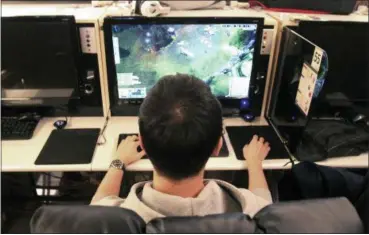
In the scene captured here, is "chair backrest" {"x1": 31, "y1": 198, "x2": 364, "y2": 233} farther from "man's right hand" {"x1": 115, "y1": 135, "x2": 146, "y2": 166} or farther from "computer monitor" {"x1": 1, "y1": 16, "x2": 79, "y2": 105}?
"computer monitor" {"x1": 1, "y1": 16, "x2": 79, "y2": 105}

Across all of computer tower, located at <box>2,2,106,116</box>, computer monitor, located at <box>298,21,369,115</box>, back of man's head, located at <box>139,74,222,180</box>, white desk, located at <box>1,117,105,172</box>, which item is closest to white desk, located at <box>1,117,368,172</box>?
white desk, located at <box>1,117,105,172</box>

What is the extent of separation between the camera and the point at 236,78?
1.56 m

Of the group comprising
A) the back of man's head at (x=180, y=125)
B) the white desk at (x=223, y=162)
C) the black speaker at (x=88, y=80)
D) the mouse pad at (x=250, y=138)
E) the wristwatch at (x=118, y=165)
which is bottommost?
the white desk at (x=223, y=162)

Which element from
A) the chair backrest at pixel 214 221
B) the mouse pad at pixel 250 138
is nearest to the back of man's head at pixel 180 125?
the chair backrest at pixel 214 221

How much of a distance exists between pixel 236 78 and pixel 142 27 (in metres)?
0.50

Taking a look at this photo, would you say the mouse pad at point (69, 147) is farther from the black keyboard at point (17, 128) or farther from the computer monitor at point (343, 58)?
the computer monitor at point (343, 58)

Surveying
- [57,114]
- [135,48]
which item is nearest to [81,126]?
[57,114]

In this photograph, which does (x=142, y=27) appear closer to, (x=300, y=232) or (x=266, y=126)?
(x=266, y=126)

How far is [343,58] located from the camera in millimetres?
1522

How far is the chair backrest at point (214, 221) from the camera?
0.67 m

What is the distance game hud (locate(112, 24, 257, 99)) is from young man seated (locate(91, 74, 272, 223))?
683 millimetres

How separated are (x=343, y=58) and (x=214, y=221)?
119 centimetres

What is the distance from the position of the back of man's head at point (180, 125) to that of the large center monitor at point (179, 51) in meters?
0.69

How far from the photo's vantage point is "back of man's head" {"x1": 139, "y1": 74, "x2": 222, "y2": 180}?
73 cm
